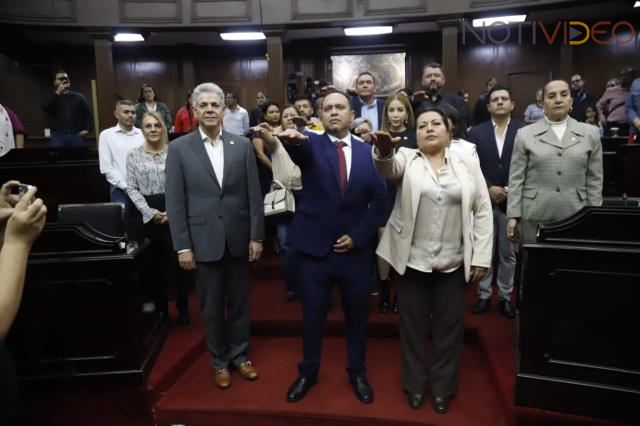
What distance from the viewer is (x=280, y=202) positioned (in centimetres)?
306

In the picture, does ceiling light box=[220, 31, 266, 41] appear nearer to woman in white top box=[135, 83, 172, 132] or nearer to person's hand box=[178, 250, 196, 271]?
woman in white top box=[135, 83, 172, 132]

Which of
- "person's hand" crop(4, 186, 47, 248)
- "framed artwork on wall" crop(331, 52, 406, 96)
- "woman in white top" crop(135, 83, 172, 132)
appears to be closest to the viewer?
"person's hand" crop(4, 186, 47, 248)

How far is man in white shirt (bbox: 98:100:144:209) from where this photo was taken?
365cm

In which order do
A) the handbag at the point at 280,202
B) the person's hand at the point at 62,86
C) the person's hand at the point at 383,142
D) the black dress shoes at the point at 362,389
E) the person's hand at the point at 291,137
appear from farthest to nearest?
the person's hand at the point at 62,86
the handbag at the point at 280,202
the black dress shoes at the point at 362,389
the person's hand at the point at 291,137
the person's hand at the point at 383,142

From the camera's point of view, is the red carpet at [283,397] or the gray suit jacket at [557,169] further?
the gray suit jacket at [557,169]

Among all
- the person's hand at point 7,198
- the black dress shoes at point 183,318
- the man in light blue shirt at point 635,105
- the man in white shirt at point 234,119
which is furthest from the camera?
the man in white shirt at point 234,119

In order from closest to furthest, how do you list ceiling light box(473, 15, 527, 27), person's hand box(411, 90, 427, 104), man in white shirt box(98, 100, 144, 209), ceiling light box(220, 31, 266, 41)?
person's hand box(411, 90, 427, 104) < man in white shirt box(98, 100, 144, 209) < ceiling light box(473, 15, 527, 27) < ceiling light box(220, 31, 266, 41)

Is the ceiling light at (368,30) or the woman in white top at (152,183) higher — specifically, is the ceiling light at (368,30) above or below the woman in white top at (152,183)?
above

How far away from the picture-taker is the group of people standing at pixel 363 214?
7.16 feet

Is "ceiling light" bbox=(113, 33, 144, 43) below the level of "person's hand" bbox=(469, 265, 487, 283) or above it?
above

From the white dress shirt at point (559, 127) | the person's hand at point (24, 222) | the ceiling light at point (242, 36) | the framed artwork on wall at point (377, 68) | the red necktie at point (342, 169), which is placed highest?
the ceiling light at point (242, 36)

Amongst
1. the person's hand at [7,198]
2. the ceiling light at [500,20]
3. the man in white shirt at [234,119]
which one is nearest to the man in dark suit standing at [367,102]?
the person's hand at [7,198]

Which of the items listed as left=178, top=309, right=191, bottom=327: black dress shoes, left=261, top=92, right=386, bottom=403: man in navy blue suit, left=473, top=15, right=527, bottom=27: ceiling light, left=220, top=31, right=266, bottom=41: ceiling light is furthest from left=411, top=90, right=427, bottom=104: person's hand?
left=220, top=31, right=266, bottom=41: ceiling light

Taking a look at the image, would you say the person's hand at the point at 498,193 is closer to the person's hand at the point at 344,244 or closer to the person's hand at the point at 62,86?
the person's hand at the point at 344,244
